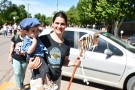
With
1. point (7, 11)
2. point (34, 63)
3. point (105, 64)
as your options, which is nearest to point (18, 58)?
point (105, 64)

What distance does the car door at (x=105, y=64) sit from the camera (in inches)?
273

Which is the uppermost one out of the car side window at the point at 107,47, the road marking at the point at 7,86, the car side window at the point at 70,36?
the car side window at the point at 70,36

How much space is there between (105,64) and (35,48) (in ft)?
12.7

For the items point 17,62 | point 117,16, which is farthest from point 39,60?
point 117,16

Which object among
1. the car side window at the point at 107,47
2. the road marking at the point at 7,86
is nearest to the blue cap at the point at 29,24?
the car side window at the point at 107,47

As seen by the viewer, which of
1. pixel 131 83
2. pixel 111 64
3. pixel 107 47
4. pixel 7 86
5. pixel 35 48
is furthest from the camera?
pixel 7 86

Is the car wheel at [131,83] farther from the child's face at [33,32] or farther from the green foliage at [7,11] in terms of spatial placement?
the green foliage at [7,11]

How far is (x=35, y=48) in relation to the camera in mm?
3357

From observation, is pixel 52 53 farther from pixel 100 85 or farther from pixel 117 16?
pixel 117 16

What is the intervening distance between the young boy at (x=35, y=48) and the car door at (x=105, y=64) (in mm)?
3618

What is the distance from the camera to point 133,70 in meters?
6.73

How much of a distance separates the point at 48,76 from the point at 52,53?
0.26 meters

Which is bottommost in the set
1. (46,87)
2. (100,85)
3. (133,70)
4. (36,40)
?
(100,85)

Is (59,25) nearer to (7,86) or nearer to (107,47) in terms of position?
(107,47)
